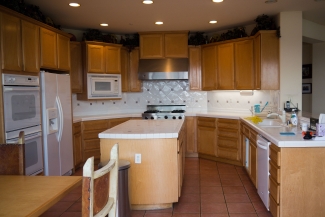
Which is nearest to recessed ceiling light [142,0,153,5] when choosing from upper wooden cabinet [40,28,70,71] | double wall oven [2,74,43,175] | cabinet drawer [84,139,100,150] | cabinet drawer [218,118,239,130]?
upper wooden cabinet [40,28,70,71]

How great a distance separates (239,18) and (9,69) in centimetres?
378

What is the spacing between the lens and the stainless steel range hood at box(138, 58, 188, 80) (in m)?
6.25

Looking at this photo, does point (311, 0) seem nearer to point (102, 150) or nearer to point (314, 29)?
point (314, 29)

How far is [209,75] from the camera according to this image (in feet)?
20.4

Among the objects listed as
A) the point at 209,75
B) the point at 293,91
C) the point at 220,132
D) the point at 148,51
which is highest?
the point at 148,51

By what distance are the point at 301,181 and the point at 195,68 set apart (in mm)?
3952

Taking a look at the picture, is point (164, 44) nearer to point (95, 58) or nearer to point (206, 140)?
point (95, 58)

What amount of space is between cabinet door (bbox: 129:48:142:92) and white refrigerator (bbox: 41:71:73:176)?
1.93 metres

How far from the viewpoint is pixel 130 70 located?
21.6 feet

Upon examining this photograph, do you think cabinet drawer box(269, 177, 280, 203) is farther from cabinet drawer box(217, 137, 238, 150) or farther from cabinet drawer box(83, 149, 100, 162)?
cabinet drawer box(83, 149, 100, 162)

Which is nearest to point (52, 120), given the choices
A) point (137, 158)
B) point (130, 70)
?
point (137, 158)

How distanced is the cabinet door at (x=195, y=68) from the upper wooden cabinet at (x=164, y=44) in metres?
0.15

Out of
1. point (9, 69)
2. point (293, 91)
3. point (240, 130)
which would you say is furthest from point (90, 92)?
point (293, 91)

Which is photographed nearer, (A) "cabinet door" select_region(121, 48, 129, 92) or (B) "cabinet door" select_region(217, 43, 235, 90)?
(B) "cabinet door" select_region(217, 43, 235, 90)
